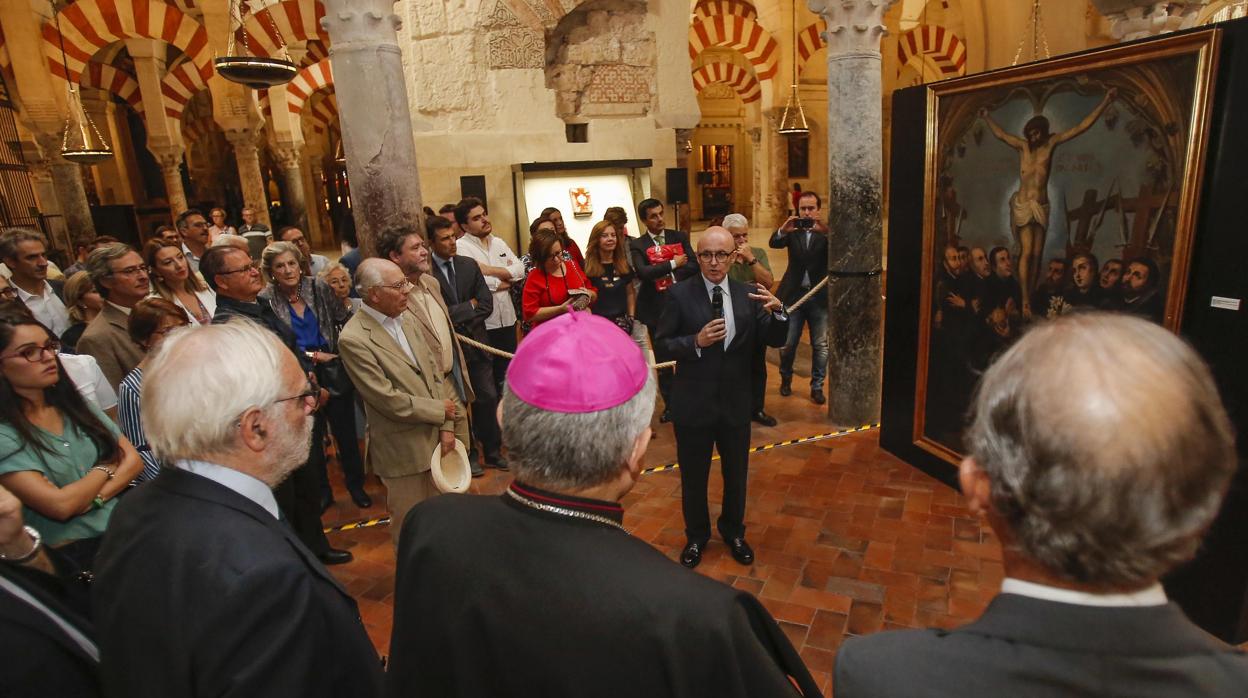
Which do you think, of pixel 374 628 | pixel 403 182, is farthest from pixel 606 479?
pixel 403 182

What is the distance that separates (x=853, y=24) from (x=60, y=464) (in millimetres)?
4792

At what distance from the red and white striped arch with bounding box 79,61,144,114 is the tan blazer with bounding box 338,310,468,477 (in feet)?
48.8

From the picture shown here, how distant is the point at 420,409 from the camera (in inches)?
117

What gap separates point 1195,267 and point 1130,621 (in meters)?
2.62

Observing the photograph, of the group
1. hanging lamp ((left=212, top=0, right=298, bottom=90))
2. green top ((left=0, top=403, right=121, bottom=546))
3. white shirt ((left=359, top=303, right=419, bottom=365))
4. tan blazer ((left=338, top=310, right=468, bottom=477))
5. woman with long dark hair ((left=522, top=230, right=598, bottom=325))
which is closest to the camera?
green top ((left=0, top=403, right=121, bottom=546))

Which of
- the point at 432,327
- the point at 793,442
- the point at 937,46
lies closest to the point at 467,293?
the point at 432,327

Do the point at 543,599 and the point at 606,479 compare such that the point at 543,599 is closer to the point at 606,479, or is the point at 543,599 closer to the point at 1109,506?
the point at 606,479

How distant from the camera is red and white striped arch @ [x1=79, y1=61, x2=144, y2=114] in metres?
14.4

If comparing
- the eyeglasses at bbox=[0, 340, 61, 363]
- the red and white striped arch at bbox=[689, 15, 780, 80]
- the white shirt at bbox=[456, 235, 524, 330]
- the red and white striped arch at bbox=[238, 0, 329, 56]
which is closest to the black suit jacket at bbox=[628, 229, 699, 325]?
the white shirt at bbox=[456, 235, 524, 330]

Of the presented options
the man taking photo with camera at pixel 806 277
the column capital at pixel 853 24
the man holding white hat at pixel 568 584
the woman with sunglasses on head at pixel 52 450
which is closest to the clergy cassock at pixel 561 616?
the man holding white hat at pixel 568 584

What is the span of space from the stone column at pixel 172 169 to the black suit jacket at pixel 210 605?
14301 mm

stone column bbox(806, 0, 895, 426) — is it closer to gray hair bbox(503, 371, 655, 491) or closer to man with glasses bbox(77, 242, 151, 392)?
gray hair bbox(503, 371, 655, 491)

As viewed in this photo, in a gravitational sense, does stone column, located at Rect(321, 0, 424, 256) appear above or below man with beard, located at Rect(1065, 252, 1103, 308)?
above

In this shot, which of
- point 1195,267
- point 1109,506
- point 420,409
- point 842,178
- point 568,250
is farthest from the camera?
point 568,250
